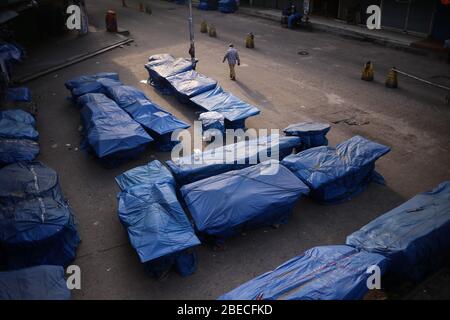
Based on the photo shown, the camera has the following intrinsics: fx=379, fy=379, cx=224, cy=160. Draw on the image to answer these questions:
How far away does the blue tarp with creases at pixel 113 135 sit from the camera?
10.6 metres

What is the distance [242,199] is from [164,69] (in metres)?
9.93

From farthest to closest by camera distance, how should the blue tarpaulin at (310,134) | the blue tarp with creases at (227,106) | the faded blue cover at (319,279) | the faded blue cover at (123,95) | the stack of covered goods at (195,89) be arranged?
the faded blue cover at (123,95), the stack of covered goods at (195,89), the blue tarp with creases at (227,106), the blue tarpaulin at (310,134), the faded blue cover at (319,279)

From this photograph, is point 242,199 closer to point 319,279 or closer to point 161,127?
point 319,279

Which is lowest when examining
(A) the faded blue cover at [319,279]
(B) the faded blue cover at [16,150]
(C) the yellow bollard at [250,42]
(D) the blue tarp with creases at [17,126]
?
(A) the faded blue cover at [319,279]

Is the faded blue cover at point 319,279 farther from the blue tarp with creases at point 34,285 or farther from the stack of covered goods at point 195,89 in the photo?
the stack of covered goods at point 195,89

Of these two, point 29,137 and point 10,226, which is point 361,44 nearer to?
point 29,137

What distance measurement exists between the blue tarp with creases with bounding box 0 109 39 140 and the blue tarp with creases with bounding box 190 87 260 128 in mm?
5386

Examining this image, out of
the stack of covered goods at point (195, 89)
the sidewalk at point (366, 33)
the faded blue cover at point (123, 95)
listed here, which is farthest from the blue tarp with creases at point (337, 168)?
the sidewalk at point (366, 33)

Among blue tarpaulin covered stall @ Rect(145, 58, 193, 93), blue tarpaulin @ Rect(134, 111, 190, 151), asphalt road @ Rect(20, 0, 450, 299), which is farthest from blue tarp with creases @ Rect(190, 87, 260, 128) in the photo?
blue tarpaulin covered stall @ Rect(145, 58, 193, 93)

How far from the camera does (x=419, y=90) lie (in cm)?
1522

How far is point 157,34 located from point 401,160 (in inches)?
762

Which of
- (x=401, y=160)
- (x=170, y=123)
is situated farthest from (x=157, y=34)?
(x=401, y=160)

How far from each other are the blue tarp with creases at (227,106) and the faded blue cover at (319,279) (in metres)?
6.48

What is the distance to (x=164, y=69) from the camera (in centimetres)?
1623
